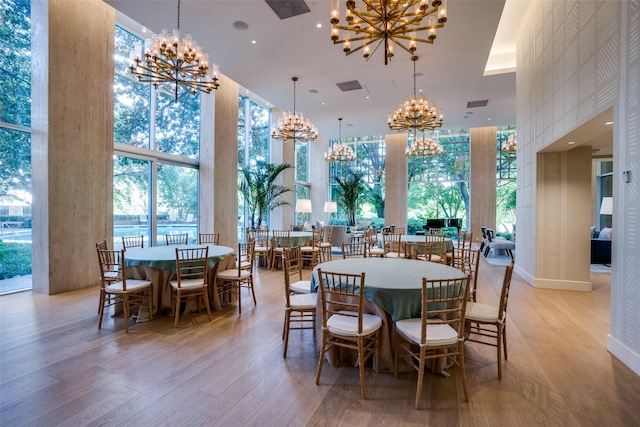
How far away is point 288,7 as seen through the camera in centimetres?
486

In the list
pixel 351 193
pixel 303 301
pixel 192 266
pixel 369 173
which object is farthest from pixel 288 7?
pixel 369 173

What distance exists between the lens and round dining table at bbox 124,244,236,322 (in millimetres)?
4051

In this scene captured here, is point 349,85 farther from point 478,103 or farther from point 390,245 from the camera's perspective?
point 478,103

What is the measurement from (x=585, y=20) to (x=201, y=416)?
6030 millimetres

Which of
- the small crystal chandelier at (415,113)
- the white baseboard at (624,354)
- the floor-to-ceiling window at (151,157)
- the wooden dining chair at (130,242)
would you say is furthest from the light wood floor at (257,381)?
the small crystal chandelier at (415,113)

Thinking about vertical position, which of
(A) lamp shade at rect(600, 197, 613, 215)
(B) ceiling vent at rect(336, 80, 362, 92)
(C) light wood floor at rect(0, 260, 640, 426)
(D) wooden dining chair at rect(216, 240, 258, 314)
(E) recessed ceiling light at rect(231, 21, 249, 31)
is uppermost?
(B) ceiling vent at rect(336, 80, 362, 92)

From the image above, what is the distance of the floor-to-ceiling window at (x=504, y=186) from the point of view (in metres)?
13.3

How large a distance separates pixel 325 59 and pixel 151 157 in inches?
173

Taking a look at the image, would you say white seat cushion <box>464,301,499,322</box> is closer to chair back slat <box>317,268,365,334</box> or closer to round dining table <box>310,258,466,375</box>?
round dining table <box>310,258,466,375</box>

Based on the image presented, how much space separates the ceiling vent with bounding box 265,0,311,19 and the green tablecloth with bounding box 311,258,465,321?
3941 millimetres

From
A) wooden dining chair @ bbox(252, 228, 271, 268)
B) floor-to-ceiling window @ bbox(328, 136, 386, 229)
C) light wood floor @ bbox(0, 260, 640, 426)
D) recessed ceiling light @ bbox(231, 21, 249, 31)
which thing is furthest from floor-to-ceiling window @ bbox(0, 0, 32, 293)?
floor-to-ceiling window @ bbox(328, 136, 386, 229)

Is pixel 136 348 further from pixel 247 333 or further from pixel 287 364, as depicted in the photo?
pixel 287 364

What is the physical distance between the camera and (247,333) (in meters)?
3.70

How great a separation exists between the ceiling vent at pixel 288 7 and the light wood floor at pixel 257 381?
4.64 metres
